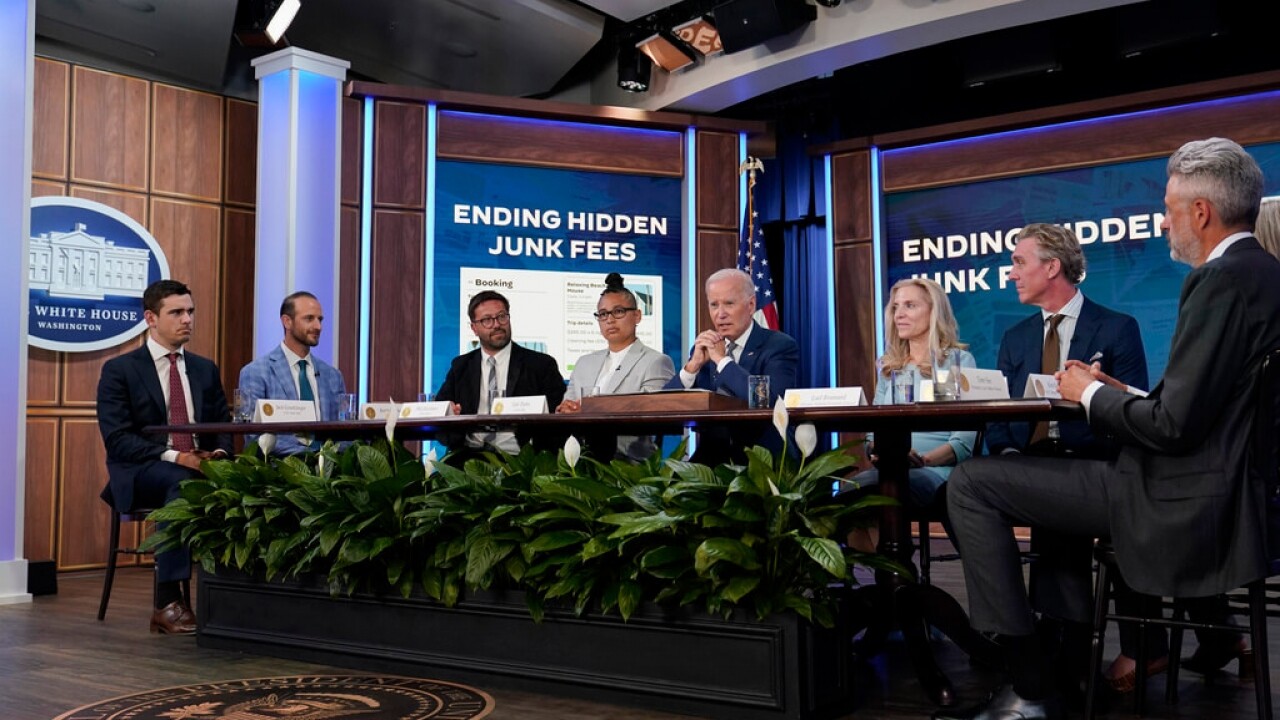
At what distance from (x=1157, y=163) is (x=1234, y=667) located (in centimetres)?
439

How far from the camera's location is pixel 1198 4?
21.3 feet

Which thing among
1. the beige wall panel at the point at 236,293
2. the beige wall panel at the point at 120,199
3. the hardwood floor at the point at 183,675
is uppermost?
the beige wall panel at the point at 120,199

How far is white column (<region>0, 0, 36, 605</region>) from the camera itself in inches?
209

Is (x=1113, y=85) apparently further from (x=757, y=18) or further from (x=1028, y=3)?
(x=757, y=18)

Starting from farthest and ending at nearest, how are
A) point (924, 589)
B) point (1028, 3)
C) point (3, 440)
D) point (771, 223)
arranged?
point (771, 223), point (1028, 3), point (3, 440), point (924, 589)

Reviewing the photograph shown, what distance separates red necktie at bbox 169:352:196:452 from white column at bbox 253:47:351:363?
201 centimetres

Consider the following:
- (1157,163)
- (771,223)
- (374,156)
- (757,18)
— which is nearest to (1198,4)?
(1157,163)

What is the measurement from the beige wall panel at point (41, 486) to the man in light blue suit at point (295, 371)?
264 centimetres

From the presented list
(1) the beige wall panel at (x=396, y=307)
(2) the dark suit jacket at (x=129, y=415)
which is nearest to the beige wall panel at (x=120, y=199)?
(1) the beige wall panel at (x=396, y=307)

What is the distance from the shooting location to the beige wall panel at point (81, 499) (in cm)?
659

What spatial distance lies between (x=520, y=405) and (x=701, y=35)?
4378 mm

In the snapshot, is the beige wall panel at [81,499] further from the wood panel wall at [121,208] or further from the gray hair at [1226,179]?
the gray hair at [1226,179]

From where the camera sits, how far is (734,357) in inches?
157

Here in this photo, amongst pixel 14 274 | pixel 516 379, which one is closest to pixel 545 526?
pixel 516 379
